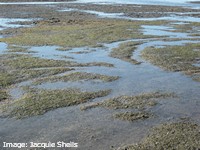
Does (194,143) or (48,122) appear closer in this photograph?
(194,143)

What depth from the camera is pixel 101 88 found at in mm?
20750

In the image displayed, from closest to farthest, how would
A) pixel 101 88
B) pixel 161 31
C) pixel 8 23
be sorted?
pixel 101 88 < pixel 161 31 < pixel 8 23

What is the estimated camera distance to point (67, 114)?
16.9 metres

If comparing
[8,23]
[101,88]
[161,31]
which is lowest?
[101,88]

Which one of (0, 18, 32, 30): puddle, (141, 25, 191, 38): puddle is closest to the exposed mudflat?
(141, 25, 191, 38): puddle

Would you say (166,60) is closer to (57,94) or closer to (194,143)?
(57,94)

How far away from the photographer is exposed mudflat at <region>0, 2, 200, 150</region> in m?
14.8

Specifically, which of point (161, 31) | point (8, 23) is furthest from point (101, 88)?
point (8, 23)

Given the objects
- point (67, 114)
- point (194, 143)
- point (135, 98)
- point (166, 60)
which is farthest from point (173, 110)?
point (166, 60)

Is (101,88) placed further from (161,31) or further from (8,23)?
(8,23)

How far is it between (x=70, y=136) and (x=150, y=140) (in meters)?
3.48

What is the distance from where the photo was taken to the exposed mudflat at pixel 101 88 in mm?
14781

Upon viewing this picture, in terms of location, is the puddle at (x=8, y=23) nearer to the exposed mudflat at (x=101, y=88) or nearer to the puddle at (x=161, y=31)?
the exposed mudflat at (x=101, y=88)

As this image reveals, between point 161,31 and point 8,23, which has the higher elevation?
point 161,31
